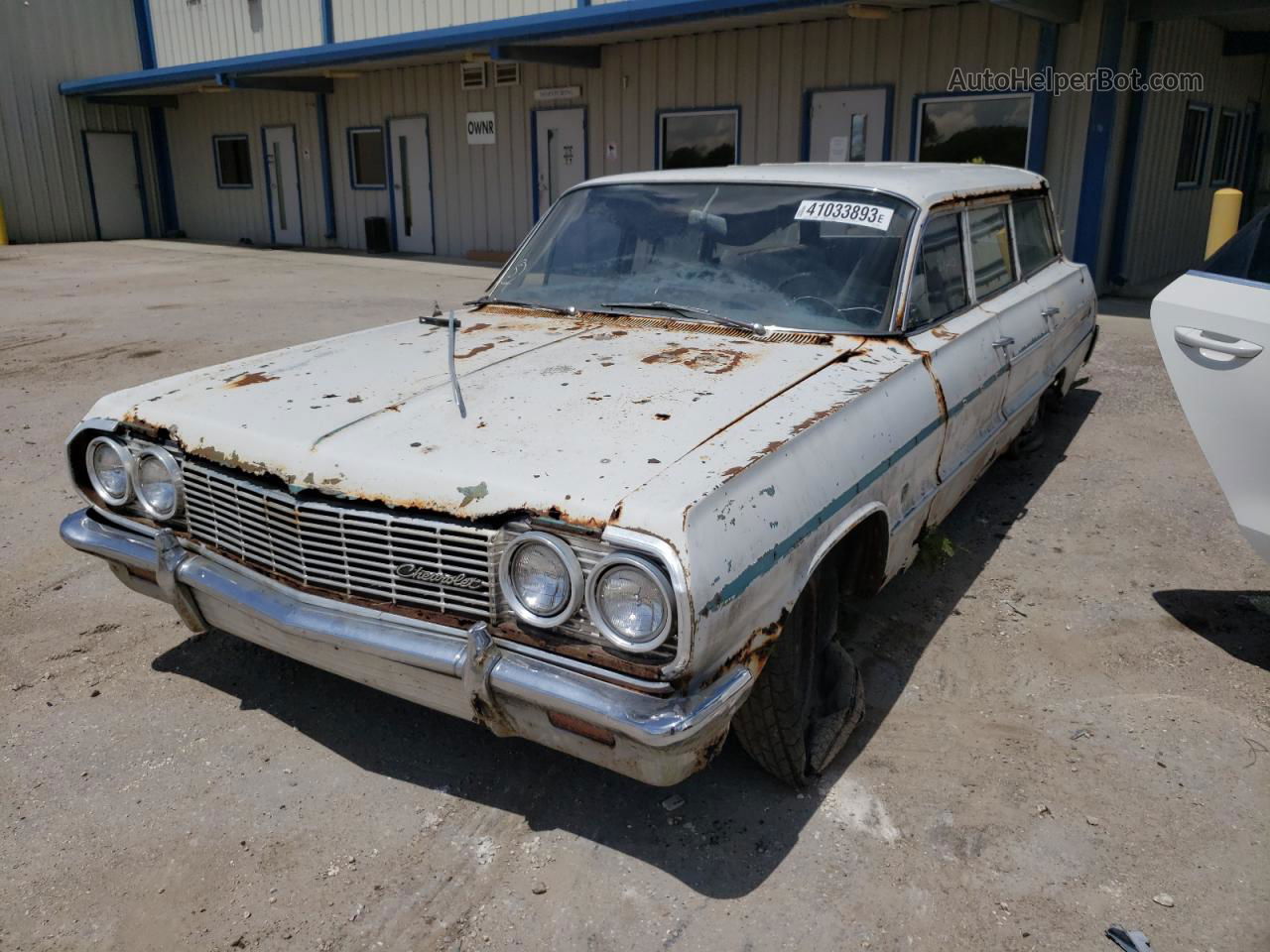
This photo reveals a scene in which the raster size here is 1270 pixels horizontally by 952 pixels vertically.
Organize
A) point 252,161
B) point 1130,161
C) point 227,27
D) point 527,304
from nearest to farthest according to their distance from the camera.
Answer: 1. point 527,304
2. point 1130,161
3. point 227,27
4. point 252,161

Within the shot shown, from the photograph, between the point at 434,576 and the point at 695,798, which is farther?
the point at 695,798

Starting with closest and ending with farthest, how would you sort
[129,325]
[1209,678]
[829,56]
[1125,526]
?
1. [1209,678]
2. [1125,526]
3. [129,325]
4. [829,56]

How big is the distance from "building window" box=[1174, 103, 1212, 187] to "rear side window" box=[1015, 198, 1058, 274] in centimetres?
935

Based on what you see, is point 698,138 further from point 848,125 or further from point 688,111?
point 848,125

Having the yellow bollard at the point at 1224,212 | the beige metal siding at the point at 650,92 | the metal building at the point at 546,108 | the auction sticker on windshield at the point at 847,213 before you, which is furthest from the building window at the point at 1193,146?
the auction sticker on windshield at the point at 847,213

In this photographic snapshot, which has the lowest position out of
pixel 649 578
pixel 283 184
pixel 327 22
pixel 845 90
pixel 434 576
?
pixel 283 184

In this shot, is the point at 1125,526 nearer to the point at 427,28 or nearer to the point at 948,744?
the point at 948,744

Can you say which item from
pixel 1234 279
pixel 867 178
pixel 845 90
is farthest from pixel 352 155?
pixel 1234 279

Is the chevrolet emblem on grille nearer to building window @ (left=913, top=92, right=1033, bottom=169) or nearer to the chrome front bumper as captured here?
the chrome front bumper

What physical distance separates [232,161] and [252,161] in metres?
0.96

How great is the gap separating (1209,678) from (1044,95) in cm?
956

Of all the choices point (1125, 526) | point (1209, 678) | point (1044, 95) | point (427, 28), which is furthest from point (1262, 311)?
point (427, 28)

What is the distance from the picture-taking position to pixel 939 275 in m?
4.02

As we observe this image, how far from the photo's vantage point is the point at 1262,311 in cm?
319
